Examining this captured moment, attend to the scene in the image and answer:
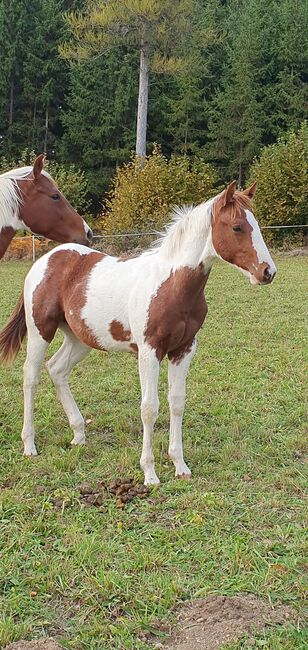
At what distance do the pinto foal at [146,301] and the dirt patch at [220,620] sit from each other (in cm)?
124

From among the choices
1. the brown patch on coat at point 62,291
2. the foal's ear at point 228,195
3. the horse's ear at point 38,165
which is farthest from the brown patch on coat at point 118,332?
the horse's ear at point 38,165

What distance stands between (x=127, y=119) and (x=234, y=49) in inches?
243

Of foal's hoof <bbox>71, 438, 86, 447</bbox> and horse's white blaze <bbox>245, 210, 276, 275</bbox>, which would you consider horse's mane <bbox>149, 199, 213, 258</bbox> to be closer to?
horse's white blaze <bbox>245, 210, 276, 275</bbox>

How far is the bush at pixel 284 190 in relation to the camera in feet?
67.9

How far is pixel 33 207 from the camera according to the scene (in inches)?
162

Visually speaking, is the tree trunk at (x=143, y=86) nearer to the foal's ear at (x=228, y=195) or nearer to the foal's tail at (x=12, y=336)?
the foal's tail at (x=12, y=336)

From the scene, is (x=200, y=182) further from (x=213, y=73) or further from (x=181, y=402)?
(x=181, y=402)

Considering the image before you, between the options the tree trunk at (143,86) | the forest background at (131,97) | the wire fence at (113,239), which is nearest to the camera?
the wire fence at (113,239)

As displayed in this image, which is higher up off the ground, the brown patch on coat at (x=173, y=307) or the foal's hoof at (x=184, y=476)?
the brown patch on coat at (x=173, y=307)

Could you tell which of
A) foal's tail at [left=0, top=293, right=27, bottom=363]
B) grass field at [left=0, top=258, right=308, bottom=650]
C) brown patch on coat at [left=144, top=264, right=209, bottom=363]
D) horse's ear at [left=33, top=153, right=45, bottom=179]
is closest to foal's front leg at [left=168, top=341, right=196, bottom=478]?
grass field at [left=0, top=258, right=308, bottom=650]

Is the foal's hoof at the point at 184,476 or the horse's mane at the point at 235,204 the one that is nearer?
the horse's mane at the point at 235,204

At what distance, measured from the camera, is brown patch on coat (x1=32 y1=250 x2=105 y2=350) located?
13.0 feet

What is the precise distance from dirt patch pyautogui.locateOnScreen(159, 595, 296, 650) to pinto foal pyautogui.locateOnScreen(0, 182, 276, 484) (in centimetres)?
124

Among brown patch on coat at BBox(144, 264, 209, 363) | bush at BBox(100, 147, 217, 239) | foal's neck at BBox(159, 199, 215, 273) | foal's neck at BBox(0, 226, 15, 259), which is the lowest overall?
bush at BBox(100, 147, 217, 239)
